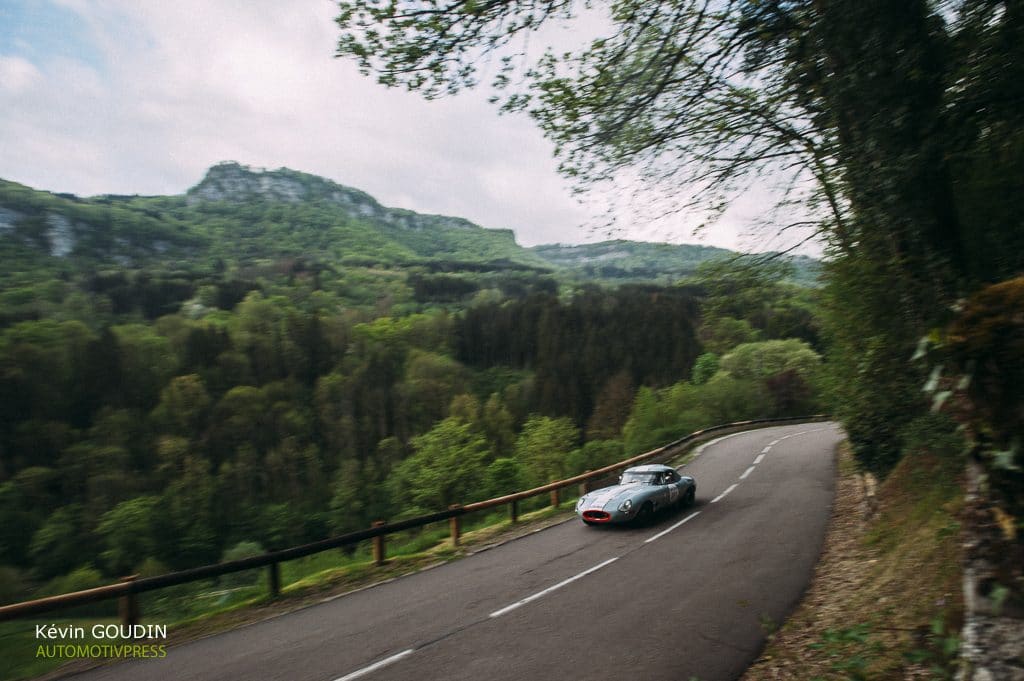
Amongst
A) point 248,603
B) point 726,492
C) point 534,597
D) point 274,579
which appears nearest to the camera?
point 534,597

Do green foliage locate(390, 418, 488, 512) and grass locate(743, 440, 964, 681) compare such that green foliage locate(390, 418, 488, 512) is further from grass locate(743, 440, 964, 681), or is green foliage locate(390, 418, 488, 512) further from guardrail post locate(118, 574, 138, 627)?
grass locate(743, 440, 964, 681)

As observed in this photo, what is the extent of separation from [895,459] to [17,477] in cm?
8016

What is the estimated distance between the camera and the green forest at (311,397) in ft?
126

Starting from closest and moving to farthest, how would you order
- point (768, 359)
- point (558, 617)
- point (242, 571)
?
point (558, 617) → point (242, 571) → point (768, 359)

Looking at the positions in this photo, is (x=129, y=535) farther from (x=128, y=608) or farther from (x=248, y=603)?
(x=128, y=608)

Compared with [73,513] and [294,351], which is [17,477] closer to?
[73,513]

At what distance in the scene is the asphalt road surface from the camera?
18.5 feet

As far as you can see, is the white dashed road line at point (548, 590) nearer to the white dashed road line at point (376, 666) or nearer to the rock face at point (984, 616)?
the white dashed road line at point (376, 666)

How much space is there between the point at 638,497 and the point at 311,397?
90.5 meters

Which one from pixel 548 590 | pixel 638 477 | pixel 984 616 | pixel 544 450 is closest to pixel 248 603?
pixel 548 590

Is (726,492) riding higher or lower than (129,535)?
higher

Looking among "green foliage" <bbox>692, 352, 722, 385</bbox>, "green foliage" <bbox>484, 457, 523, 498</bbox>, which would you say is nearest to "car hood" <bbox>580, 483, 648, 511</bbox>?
"green foliage" <bbox>484, 457, 523, 498</bbox>

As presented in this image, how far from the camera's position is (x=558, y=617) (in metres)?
6.91

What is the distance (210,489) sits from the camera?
60688 mm
